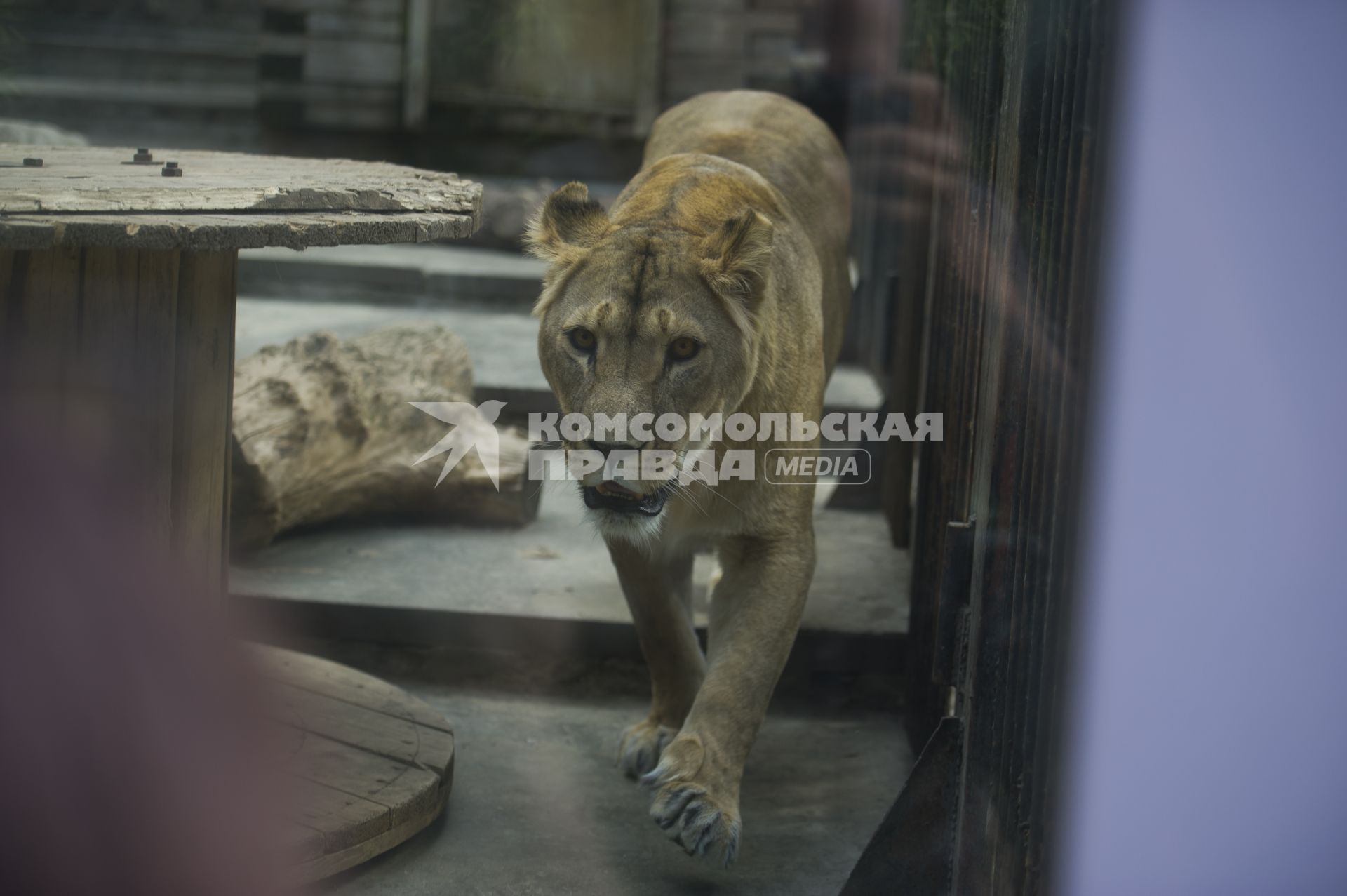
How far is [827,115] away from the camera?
913cm

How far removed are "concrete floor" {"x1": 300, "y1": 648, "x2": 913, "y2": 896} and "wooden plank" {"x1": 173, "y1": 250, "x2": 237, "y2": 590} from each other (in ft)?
2.85

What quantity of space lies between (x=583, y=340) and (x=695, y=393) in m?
0.29

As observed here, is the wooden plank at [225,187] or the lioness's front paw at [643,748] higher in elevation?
the wooden plank at [225,187]

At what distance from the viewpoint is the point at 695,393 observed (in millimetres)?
3146

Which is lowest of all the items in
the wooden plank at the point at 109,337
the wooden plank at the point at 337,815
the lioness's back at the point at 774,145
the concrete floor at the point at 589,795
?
the concrete floor at the point at 589,795

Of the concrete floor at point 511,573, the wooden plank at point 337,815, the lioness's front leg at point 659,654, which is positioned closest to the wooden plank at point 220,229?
the lioness's front leg at point 659,654

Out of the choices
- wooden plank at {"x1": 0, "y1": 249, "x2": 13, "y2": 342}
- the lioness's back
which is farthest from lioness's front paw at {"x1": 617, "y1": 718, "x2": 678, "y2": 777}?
wooden plank at {"x1": 0, "y1": 249, "x2": 13, "y2": 342}

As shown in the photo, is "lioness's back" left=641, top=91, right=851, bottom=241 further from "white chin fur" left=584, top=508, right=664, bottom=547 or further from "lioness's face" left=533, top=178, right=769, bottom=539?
"white chin fur" left=584, top=508, right=664, bottom=547

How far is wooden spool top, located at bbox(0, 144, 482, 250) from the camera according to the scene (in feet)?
7.63

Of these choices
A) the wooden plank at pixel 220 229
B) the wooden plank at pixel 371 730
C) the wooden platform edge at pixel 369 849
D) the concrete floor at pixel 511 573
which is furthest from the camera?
the concrete floor at pixel 511 573

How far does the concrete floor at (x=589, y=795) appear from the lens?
314 centimetres

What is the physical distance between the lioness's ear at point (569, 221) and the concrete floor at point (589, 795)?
1423 millimetres

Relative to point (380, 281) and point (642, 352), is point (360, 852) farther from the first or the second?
point (380, 281)

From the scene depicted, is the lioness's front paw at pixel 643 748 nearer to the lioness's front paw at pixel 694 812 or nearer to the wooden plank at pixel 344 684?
the wooden plank at pixel 344 684
